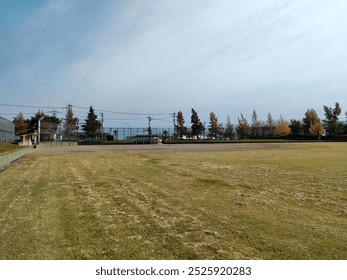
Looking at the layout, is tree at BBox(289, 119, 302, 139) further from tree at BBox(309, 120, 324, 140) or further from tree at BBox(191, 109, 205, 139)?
tree at BBox(191, 109, 205, 139)

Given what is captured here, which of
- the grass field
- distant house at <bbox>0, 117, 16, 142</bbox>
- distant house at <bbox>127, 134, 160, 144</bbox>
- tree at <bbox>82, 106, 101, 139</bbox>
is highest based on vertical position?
tree at <bbox>82, 106, 101, 139</bbox>

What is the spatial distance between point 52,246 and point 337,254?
12.6 ft

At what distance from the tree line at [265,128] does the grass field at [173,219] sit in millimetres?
65885

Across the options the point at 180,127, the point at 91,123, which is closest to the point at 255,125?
the point at 180,127

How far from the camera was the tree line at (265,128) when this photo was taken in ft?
243

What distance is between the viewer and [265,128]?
265ft

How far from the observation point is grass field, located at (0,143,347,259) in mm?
4137

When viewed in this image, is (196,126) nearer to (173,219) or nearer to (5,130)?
(5,130)

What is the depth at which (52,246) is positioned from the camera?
430 cm

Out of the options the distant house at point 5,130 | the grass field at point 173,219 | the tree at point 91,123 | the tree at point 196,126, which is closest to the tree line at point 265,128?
the tree at point 196,126

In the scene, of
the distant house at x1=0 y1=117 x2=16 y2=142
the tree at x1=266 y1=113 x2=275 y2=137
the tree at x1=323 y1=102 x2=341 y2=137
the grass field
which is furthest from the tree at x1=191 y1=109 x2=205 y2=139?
the grass field
